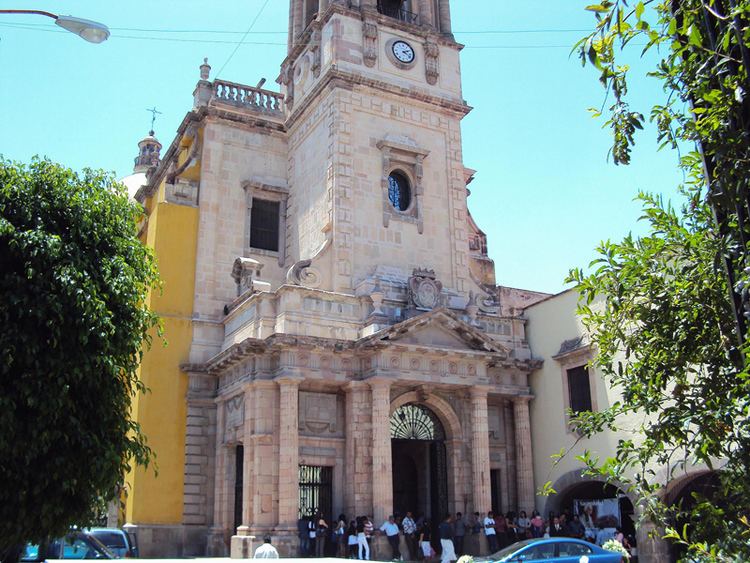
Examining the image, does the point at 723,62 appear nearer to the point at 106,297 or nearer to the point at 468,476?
the point at 106,297

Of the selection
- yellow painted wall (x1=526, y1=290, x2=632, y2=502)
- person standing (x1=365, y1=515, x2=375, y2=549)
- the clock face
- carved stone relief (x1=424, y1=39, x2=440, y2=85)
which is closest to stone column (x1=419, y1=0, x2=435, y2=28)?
carved stone relief (x1=424, y1=39, x2=440, y2=85)

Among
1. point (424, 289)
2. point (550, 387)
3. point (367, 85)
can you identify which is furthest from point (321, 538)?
point (367, 85)

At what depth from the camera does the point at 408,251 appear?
26.2 meters

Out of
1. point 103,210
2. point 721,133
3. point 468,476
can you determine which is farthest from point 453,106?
point 721,133

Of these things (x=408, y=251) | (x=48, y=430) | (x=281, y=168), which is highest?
(x=281, y=168)

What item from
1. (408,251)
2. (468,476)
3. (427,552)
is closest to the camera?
(427,552)

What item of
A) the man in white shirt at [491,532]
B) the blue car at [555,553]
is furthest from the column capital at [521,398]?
the blue car at [555,553]

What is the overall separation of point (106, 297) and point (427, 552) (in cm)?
1338

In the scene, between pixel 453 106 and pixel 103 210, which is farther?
pixel 453 106

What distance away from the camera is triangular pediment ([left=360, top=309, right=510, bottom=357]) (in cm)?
2277

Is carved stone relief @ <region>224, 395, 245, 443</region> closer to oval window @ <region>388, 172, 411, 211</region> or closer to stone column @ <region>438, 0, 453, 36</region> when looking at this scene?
oval window @ <region>388, 172, 411, 211</region>

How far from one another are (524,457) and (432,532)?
12.4 ft

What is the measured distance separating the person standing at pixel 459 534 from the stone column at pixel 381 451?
2.01 m

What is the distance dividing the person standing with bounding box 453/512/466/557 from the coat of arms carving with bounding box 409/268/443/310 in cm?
629
